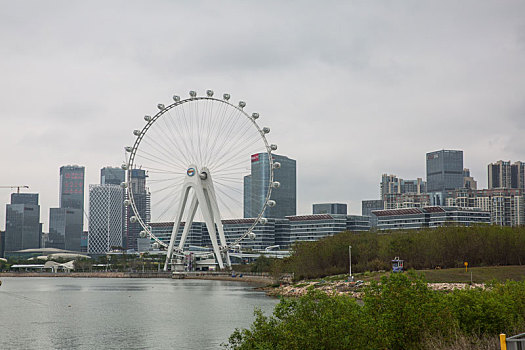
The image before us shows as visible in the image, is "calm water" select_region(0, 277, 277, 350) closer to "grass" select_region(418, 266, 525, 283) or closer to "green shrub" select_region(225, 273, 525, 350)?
"green shrub" select_region(225, 273, 525, 350)

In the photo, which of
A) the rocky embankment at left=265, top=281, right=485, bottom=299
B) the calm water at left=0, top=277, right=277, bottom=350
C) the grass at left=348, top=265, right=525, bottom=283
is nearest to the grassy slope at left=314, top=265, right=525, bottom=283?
the grass at left=348, top=265, right=525, bottom=283

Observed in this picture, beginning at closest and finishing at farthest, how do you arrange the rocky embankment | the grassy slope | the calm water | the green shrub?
the green shrub
the calm water
the rocky embankment
the grassy slope

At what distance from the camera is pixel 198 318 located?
174ft

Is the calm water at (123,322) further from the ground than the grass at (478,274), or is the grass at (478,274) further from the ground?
the grass at (478,274)

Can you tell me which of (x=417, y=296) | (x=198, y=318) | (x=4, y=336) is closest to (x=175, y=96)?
(x=198, y=318)

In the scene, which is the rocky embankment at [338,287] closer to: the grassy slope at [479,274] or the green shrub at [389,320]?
the grassy slope at [479,274]

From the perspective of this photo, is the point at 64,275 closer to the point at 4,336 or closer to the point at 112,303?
the point at 112,303

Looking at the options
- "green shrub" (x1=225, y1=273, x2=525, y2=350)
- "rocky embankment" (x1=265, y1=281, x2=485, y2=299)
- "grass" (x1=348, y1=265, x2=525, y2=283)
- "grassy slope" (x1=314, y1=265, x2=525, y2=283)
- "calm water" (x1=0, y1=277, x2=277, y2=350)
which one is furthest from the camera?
"grassy slope" (x1=314, y1=265, x2=525, y2=283)

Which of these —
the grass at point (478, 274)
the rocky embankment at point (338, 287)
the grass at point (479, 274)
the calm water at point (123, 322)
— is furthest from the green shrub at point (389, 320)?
the grass at point (479, 274)

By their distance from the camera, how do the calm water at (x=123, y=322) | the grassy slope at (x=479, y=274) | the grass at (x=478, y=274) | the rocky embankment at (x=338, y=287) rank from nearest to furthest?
A: the calm water at (x=123, y=322) < the rocky embankment at (x=338, y=287) < the grass at (x=478, y=274) < the grassy slope at (x=479, y=274)

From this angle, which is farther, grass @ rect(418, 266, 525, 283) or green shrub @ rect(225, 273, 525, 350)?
grass @ rect(418, 266, 525, 283)

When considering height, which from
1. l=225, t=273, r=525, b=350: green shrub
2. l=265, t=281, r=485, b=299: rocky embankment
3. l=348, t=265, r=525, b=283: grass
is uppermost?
l=225, t=273, r=525, b=350: green shrub

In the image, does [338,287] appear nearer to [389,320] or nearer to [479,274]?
[479,274]

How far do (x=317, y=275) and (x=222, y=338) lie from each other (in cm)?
4993
